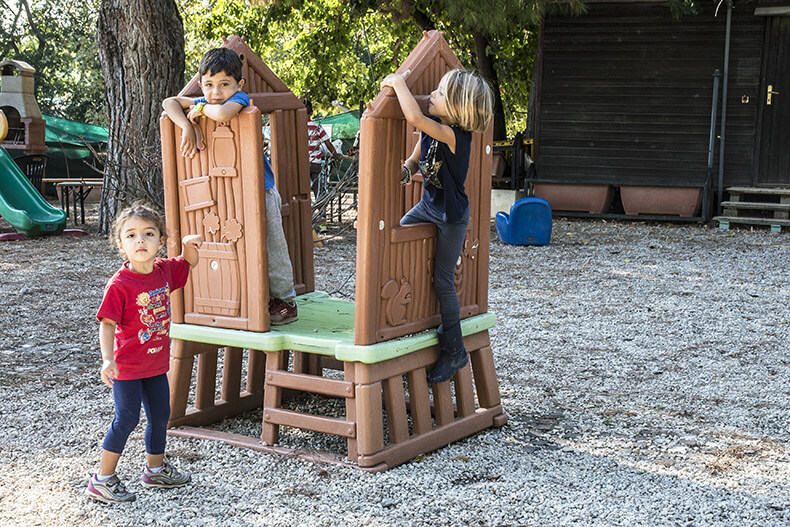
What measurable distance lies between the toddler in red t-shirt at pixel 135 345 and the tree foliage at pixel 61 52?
1027 inches

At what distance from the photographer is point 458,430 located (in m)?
3.88

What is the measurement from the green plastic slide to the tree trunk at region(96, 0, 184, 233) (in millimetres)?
1288

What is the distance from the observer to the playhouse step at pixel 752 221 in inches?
456

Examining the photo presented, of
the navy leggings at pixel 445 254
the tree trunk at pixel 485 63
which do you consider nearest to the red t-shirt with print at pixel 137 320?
the navy leggings at pixel 445 254

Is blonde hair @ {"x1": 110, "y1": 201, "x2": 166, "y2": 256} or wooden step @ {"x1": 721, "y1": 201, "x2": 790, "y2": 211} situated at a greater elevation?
blonde hair @ {"x1": 110, "y1": 201, "x2": 166, "y2": 256}

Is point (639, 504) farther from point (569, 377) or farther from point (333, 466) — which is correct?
point (569, 377)

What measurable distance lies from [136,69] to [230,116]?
7090 millimetres

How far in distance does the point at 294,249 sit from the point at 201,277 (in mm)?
716

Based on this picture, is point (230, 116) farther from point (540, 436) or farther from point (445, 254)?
point (540, 436)

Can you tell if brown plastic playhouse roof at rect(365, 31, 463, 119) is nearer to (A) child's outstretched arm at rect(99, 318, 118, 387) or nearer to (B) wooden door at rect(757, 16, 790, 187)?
(A) child's outstretched arm at rect(99, 318, 118, 387)

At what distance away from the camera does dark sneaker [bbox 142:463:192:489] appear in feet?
10.7

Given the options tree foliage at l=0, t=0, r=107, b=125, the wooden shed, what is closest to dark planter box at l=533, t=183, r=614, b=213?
the wooden shed

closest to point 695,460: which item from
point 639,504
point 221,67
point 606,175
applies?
point 639,504

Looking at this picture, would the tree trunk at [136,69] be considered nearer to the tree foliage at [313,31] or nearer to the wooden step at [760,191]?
the tree foliage at [313,31]
